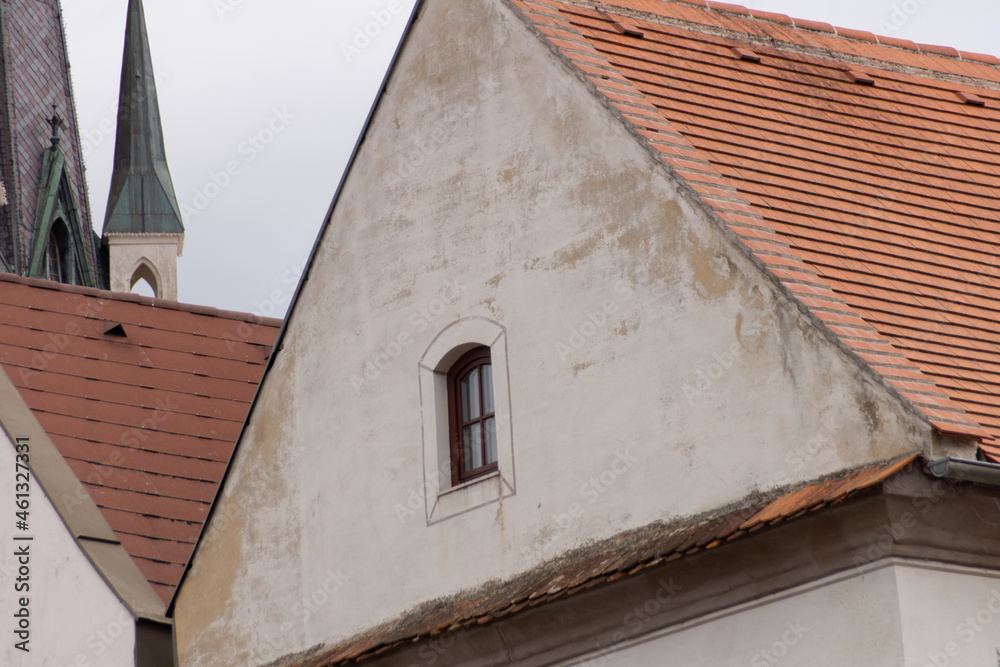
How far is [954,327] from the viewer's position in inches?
501

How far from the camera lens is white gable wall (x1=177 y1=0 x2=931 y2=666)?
1228cm

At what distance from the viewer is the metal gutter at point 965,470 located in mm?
10992

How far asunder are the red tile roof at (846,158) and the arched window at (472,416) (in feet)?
7.57

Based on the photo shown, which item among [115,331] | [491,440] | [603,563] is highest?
[115,331]

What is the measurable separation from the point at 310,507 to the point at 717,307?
430cm

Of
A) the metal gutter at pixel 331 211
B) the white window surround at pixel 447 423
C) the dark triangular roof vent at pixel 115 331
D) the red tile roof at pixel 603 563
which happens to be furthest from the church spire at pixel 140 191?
the red tile roof at pixel 603 563

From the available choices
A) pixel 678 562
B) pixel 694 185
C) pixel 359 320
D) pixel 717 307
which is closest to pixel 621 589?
pixel 678 562

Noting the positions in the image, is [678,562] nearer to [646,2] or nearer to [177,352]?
[646,2]

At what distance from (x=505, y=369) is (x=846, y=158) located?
3179 millimetres

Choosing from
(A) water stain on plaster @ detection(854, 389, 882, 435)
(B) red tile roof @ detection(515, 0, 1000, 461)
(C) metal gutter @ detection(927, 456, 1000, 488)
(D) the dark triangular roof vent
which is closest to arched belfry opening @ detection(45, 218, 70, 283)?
(D) the dark triangular roof vent

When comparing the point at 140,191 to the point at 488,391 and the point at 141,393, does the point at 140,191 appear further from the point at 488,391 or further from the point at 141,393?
the point at 488,391

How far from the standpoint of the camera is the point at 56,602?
17.2 meters

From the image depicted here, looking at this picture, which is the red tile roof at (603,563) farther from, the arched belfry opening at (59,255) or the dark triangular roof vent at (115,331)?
the arched belfry opening at (59,255)

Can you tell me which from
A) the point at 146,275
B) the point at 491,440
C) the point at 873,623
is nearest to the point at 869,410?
the point at 873,623
